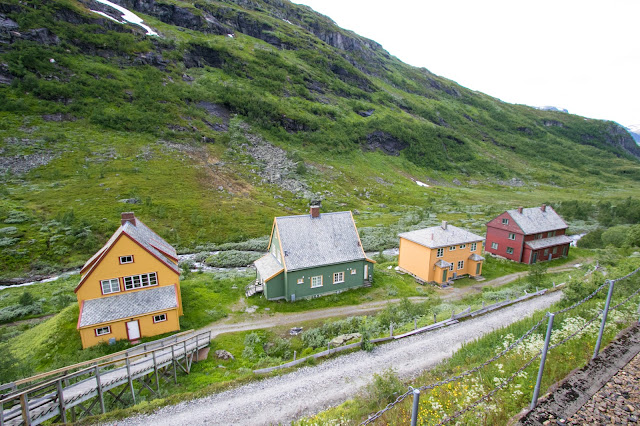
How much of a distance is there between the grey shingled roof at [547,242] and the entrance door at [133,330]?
46.6 meters

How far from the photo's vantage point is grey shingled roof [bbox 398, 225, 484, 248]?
118ft

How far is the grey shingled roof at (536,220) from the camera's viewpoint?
43.4 metres

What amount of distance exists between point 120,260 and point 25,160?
186 feet

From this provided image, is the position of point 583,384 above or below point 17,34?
below

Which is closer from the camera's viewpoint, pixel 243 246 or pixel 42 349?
pixel 42 349

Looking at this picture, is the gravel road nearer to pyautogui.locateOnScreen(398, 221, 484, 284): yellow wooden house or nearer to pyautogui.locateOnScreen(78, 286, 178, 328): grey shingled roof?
pyautogui.locateOnScreen(78, 286, 178, 328): grey shingled roof

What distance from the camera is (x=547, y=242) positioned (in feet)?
144

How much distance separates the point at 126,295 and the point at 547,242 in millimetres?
51203

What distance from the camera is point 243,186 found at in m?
72.1

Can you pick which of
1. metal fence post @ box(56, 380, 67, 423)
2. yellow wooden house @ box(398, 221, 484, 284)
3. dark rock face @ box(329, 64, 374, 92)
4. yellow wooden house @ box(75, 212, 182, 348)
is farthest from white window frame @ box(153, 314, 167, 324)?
dark rock face @ box(329, 64, 374, 92)

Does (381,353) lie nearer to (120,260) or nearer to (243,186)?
(120,260)

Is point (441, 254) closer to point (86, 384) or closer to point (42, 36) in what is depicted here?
point (86, 384)

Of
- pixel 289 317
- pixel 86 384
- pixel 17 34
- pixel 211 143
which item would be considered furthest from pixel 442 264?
pixel 17 34

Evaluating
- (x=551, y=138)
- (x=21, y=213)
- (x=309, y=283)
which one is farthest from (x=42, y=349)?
(x=551, y=138)
